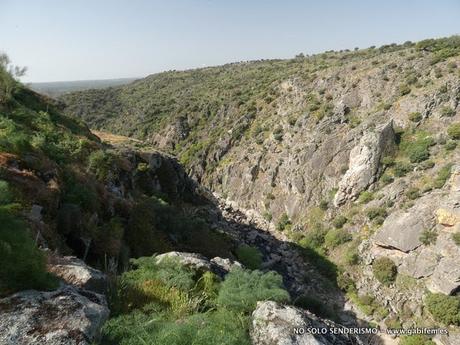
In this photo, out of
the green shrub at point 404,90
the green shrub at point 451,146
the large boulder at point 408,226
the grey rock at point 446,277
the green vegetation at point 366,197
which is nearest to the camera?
the grey rock at point 446,277

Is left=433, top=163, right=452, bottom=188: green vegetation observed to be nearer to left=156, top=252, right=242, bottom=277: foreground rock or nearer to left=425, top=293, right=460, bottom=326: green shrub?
left=425, top=293, right=460, bottom=326: green shrub

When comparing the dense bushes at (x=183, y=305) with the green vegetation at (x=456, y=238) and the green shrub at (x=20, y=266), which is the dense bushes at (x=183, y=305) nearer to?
the green shrub at (x=20, y=266)

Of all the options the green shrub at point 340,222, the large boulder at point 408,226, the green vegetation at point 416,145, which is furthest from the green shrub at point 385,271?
the green vegetation at point 416,145

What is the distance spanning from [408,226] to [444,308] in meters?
6.44

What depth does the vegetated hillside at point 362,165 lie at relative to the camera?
83.7 feet

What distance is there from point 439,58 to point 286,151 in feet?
65.7

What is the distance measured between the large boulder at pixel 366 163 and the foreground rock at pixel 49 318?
1234 inches

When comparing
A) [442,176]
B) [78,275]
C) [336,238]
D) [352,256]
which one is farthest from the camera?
[336,238]

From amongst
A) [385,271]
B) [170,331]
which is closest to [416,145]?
[385,271]

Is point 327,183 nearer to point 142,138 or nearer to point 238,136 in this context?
point 238,136

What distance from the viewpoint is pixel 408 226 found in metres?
27.0

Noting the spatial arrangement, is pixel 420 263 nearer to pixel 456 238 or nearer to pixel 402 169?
pixel 456 238

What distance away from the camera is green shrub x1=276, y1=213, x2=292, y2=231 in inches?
1481

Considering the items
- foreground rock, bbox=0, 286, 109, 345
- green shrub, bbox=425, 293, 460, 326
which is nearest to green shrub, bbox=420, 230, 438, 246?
green shrub, bbox=425, 293, 460, 326
